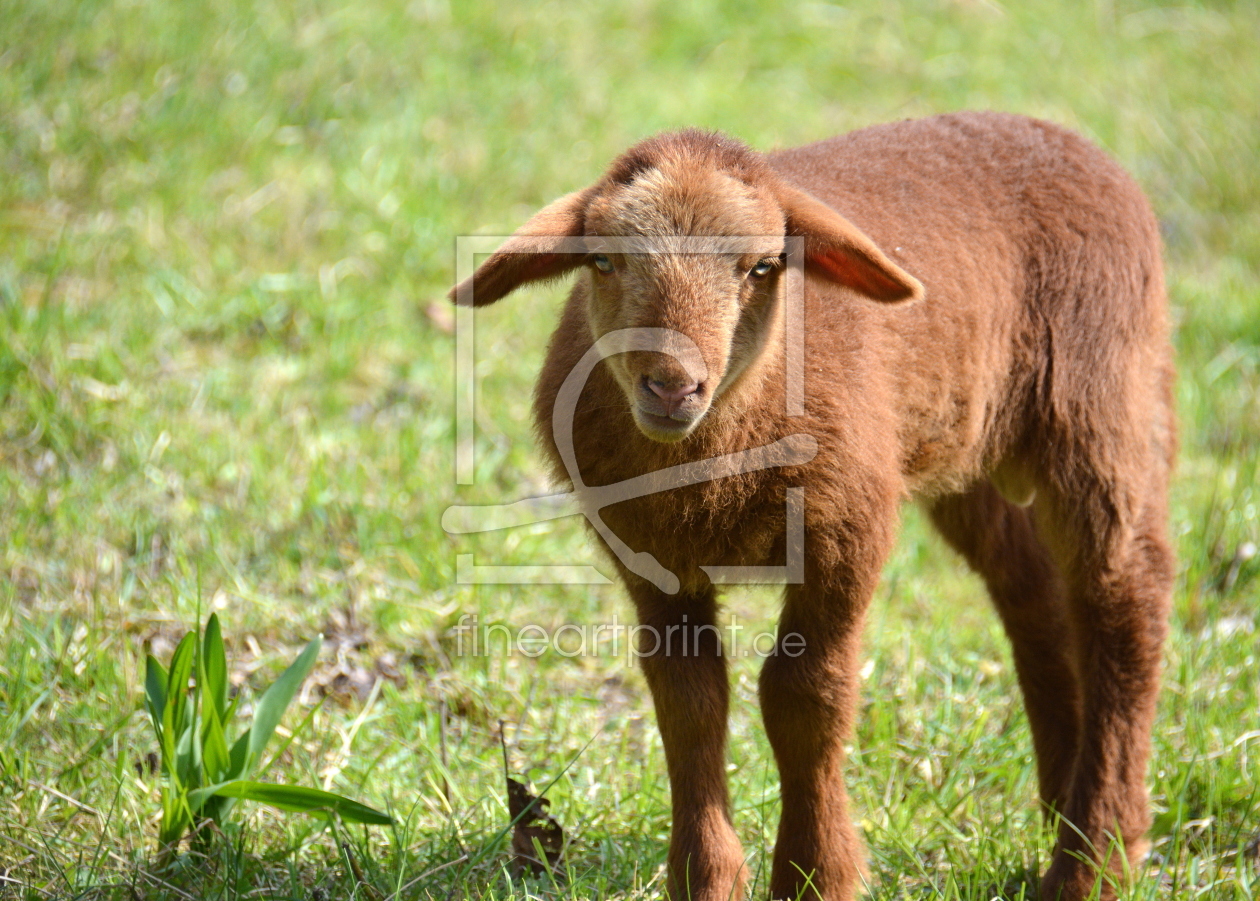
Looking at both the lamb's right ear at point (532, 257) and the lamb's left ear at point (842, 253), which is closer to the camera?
the lamb's left ear at point (842, 253)

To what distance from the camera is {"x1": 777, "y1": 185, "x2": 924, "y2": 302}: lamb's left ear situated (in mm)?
2748

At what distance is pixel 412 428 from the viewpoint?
5340 millimetres

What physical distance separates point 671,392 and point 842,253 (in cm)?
58

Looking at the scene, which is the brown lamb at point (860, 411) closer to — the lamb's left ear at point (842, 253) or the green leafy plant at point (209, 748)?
the lamb's left ear at point (842, 253)

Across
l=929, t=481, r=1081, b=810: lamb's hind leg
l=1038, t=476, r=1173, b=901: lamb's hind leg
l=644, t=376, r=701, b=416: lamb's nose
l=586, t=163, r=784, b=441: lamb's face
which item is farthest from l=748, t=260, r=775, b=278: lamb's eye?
l=929, t=481, r=1081, b=810: lamb's hind leg

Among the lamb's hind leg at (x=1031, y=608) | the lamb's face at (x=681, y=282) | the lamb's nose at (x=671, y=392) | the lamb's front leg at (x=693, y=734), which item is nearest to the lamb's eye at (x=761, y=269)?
the lamb's face at (x=681, y=282)

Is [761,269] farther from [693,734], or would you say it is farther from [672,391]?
[693,734]

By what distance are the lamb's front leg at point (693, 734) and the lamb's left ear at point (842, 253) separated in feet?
2.87

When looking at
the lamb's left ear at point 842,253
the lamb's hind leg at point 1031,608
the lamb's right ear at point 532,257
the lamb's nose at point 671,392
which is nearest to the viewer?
the lamb's nose at point 671,392

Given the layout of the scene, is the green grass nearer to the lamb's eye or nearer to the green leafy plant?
the green leafy plant

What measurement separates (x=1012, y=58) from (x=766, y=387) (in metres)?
6.89

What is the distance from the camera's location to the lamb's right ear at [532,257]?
9.45ft

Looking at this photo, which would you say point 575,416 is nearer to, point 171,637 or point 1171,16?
point 171,637

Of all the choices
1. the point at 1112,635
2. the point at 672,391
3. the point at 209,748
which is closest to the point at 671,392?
the point at 672,391
